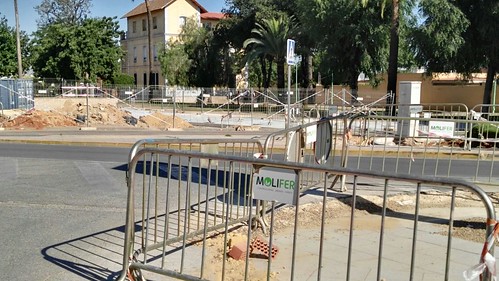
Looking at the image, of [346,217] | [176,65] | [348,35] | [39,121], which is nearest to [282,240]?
[346,217]

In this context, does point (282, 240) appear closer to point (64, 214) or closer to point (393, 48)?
point (64, 214)

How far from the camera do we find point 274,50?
151ft

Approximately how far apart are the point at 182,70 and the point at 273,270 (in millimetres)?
54374

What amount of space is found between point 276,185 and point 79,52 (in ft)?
175

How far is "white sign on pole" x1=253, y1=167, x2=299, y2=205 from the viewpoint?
14.0 feet

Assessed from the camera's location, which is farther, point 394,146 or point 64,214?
point 394,146

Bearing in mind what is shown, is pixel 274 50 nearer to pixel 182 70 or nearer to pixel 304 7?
pixel 304 7

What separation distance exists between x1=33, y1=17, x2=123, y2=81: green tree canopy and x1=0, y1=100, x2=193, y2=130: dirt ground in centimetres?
2728

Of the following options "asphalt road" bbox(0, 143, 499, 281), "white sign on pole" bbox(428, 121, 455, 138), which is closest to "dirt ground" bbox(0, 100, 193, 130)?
"asphalt road" bbox(0, 143, 499, 281)

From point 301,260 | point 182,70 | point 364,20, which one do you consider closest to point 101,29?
point 182,70

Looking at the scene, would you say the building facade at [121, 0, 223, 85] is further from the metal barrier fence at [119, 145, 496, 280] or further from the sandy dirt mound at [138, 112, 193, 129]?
the metal barrier fence at [119, 145, 496, 280]

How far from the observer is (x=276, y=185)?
4.34 m

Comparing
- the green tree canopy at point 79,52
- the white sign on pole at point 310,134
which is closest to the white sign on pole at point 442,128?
the white sign on pole at point 310,134

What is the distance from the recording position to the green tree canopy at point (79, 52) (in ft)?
175
